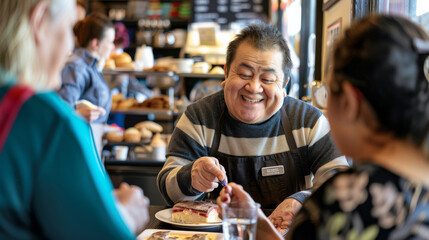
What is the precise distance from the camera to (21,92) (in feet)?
2.65

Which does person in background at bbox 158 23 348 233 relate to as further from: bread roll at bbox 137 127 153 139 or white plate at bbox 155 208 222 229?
bread roll at bbox 137 127 153 139

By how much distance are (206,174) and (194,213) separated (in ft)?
0.47

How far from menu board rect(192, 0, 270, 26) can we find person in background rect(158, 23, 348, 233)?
22.6ft

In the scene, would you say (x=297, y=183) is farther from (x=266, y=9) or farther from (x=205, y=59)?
(x=266, y=9)

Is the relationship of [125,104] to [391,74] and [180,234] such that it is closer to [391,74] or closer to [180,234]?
[180,234]

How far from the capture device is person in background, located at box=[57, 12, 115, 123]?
3988 millimetres

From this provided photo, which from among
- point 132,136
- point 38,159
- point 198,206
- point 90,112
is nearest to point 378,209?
point 38,159

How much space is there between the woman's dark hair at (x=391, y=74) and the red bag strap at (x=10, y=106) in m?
0.53

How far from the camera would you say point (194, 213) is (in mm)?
1700

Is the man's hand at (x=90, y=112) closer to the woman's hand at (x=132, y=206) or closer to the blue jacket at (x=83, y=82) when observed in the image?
the blue jacket at (x=83, y=82)

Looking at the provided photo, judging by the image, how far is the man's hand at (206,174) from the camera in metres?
1.70

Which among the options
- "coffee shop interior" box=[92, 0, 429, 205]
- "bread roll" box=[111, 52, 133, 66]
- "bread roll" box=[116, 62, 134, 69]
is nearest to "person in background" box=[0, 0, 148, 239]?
"coffee shop interior" box=[92, 0, 429, 205]

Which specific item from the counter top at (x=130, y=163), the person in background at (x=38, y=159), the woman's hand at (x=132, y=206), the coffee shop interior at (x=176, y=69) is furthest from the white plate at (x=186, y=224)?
the counter top at (x=130, y=163)

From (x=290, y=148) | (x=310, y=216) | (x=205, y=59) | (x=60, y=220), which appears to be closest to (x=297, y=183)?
(x=290, y=148)
